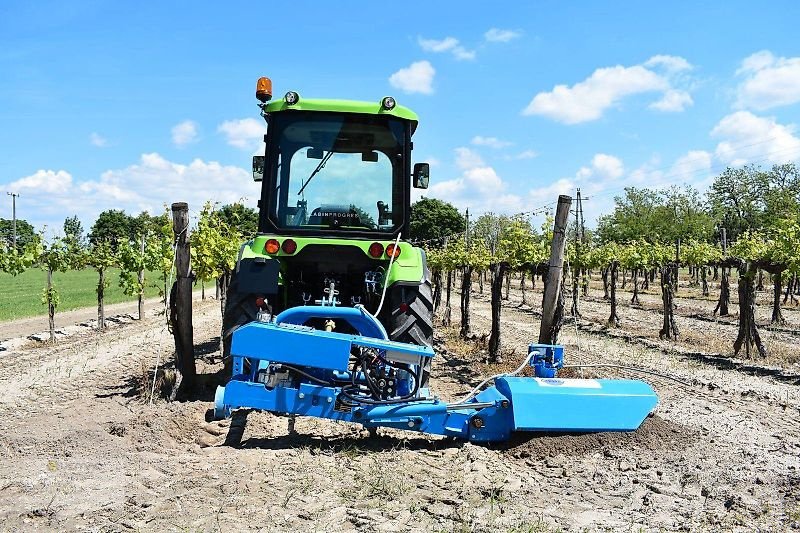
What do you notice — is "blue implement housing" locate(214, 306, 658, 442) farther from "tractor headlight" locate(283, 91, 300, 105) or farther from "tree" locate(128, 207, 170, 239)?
"tree" locate(128, 207, 170, 239)

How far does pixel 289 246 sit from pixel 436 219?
65.4m

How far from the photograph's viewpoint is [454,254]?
66.2 ft

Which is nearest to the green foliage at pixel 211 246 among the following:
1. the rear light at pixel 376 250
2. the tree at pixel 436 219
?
the rear light at pixel 376 250

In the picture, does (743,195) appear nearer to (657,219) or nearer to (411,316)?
(657,219)

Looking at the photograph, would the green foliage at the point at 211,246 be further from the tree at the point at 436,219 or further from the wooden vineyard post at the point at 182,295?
the tree at the point at 436,219

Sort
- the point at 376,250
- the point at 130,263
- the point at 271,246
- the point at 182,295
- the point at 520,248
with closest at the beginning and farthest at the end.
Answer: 1. the point at 271,246
2. the point at 376,250
3. the point at 182,295
4. the point at 520,248
5. the point at 130,263

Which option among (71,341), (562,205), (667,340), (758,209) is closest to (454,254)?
(667,340)

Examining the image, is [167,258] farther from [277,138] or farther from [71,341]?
[71,341]

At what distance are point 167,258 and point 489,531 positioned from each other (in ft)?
24.4

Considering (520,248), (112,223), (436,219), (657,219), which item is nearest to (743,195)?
(657,219)

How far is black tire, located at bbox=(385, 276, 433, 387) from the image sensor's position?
5.85 metres

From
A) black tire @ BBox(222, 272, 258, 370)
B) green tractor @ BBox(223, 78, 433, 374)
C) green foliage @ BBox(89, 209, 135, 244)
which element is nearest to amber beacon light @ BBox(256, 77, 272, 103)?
green tractor @ BBox(223, 78, 433, 374)

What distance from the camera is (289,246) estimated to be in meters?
5.90

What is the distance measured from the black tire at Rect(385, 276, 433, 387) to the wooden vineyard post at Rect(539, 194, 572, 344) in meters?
2.05
